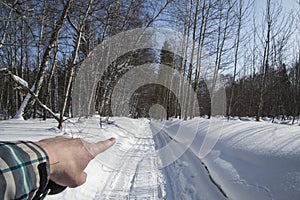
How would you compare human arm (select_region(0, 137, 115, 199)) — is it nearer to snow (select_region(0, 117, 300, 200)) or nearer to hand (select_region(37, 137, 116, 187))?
hand (select_region(37, 137, 116, 187))

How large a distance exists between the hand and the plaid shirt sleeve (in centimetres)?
3

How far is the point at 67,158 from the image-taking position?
27.3 inches

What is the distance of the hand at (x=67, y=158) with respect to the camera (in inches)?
26.4

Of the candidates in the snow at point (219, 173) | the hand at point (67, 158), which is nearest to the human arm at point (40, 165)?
the hand at point (67, 158)

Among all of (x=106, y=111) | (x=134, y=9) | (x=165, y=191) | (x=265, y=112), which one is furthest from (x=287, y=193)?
(x=265, y=112)

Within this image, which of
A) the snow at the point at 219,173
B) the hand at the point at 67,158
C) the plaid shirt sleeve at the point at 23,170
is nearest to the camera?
the plaid shirt sleeve at the point at 23,170

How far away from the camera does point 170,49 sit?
18.2 metres

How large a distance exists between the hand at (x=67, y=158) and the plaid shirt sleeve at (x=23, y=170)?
33mm

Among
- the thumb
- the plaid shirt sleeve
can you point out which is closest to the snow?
the thumb

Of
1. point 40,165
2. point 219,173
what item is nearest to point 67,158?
point 40,165

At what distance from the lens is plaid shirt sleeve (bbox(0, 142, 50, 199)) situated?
531mm

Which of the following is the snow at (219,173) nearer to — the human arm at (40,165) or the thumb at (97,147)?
the thumb at (97,147)

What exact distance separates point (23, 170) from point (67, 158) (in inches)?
5.7

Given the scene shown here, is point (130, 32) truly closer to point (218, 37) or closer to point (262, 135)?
point (218, 37)
